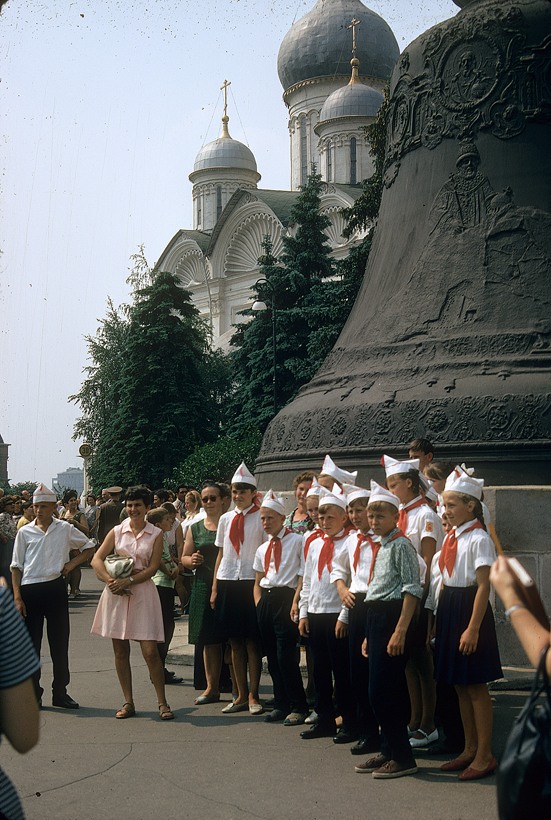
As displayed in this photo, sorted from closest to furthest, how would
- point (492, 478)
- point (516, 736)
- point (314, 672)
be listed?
point (516, 736), point (314, 672), point (492, 478)

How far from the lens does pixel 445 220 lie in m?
9.17

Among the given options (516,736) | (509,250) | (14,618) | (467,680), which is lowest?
(467,680)

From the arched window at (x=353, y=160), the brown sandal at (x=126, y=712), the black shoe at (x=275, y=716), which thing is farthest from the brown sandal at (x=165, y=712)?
the arched window at (x=353, y=160)

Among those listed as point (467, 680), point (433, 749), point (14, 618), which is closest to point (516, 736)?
point (14, 618)

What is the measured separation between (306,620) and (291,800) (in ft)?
5.69

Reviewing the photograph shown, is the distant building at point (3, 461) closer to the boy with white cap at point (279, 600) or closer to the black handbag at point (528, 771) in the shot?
the boy with white cap at point (279, 600)

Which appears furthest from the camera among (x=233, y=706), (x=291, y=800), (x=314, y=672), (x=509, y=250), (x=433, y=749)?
(x=509, y=250)

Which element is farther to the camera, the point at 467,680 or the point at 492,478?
the point at 492,478

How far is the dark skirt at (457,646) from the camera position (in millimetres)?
5598

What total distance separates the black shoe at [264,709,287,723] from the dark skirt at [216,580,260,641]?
2.12ft

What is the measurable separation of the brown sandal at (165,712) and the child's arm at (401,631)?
1967mm

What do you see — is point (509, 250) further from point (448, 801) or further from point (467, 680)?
point (448, 801)

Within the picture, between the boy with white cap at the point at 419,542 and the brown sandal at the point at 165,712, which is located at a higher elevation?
the boy with white cap at the point at 419,542

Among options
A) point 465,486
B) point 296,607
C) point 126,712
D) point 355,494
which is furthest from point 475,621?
point 126,712
